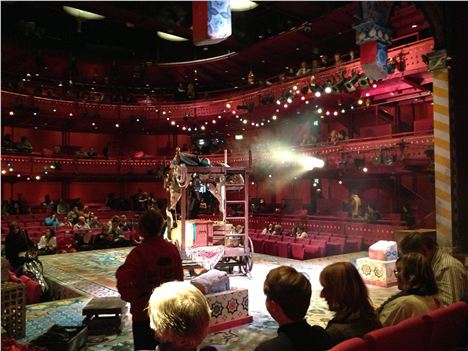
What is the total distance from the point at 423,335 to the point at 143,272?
213 cm

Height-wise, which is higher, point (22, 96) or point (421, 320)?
point (22, 96)

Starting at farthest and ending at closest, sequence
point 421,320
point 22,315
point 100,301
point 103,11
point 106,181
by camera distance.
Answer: point 106,181, point 103,11, point 100,301, point 22,315, point 421,320

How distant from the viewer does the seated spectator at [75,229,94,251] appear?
48.0 ft

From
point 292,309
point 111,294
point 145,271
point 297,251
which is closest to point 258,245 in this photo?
point 297,251

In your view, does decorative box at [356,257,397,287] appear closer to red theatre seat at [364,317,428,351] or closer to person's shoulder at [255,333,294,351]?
red theatre seat at [364,317,428,351]

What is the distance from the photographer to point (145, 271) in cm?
324

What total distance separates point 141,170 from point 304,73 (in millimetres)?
11084

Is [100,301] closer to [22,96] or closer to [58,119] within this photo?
[22,96]

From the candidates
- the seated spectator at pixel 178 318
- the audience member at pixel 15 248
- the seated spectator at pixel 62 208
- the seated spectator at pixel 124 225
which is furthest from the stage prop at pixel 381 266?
the seated spectator at pixel 62 208

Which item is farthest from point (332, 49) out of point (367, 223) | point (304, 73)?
point (367, 223)

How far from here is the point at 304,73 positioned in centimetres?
1633

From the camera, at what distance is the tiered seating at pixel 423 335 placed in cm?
239

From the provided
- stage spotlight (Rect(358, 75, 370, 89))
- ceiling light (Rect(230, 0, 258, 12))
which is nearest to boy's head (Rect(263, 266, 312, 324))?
stage spotlight (Rect(358, 75, 370, 89))

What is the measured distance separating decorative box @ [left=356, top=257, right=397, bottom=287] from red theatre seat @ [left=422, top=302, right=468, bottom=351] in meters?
5.04
